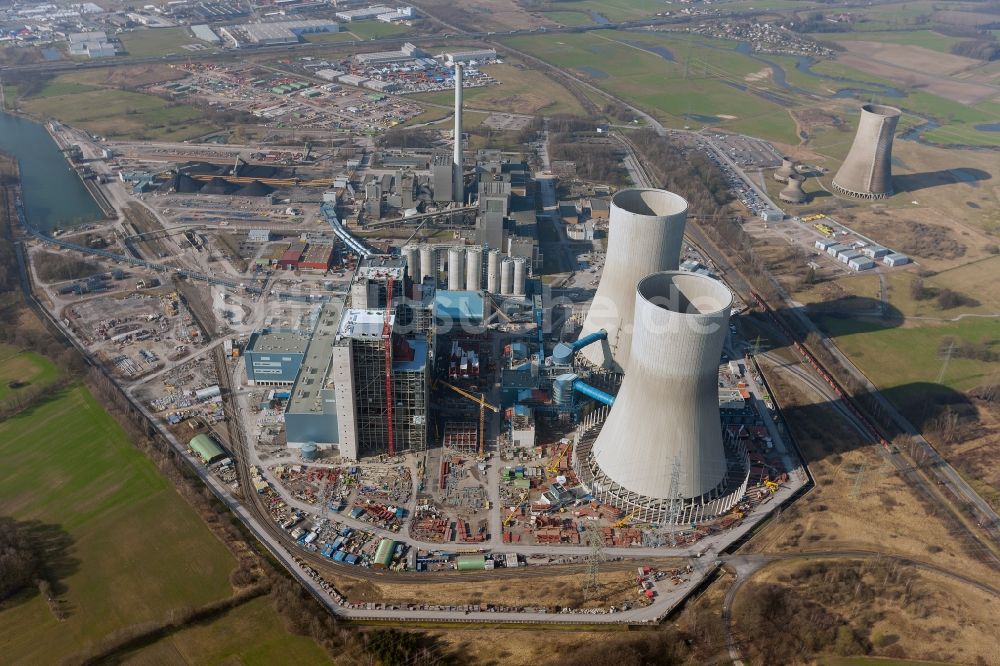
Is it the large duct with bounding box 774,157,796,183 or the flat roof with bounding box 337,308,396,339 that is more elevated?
the flat roof with bounding box 337,308,396,339

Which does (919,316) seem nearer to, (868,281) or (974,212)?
(868,281)

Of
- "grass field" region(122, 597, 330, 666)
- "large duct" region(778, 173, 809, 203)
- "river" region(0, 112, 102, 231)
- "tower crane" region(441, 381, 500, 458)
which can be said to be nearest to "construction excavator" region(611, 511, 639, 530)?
"tower crane" region(441, 381, 500, 458)

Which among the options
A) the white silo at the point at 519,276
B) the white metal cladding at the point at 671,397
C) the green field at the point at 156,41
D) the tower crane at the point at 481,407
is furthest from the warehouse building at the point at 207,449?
the green field at the point at 156,41

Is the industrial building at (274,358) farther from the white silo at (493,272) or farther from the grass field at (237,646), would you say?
the grass field at (237,646)

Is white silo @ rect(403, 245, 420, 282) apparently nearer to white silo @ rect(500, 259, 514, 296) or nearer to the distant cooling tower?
white silo @ rect(500, 259, 514, 296)

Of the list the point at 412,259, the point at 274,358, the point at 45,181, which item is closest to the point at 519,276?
the point at 412,259

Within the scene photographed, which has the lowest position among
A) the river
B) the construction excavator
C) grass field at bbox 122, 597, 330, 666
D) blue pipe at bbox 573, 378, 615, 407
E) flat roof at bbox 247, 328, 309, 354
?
grass field at bbox 122, 597, 330, 666
